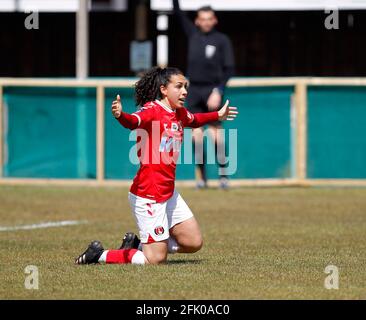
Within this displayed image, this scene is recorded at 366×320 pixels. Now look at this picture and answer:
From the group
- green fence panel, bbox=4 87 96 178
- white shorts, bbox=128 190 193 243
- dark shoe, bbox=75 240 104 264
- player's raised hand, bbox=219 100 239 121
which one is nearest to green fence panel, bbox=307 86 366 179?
green fence panel, bbox=4 87 96 178

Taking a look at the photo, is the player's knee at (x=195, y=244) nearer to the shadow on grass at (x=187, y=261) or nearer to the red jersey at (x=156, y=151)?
the shadow on grass at (x=187, y=261)

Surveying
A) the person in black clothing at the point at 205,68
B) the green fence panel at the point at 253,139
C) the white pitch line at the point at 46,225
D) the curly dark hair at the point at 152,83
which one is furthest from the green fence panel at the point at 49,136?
the curly dark hair at the point at 152,83

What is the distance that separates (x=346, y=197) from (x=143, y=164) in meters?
6.12

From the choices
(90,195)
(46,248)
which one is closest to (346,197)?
(90,195)

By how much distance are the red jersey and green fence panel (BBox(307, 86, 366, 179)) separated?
6.92m

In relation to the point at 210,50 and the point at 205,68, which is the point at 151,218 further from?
the point at 210,50

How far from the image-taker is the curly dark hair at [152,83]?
29.3 ft

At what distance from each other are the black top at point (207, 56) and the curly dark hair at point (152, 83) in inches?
236

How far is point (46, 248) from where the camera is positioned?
32.8 feet

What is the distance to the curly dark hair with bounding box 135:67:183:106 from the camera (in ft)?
29.3

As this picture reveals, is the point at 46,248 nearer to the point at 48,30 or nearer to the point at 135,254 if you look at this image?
the point at 135,254

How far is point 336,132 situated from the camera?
15.5m

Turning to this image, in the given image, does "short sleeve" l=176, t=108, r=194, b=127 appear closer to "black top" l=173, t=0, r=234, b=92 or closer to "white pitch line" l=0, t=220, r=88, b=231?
"white pitch line" l=0, t=220, r=88, b=231

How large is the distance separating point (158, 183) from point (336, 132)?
23.5 ft
